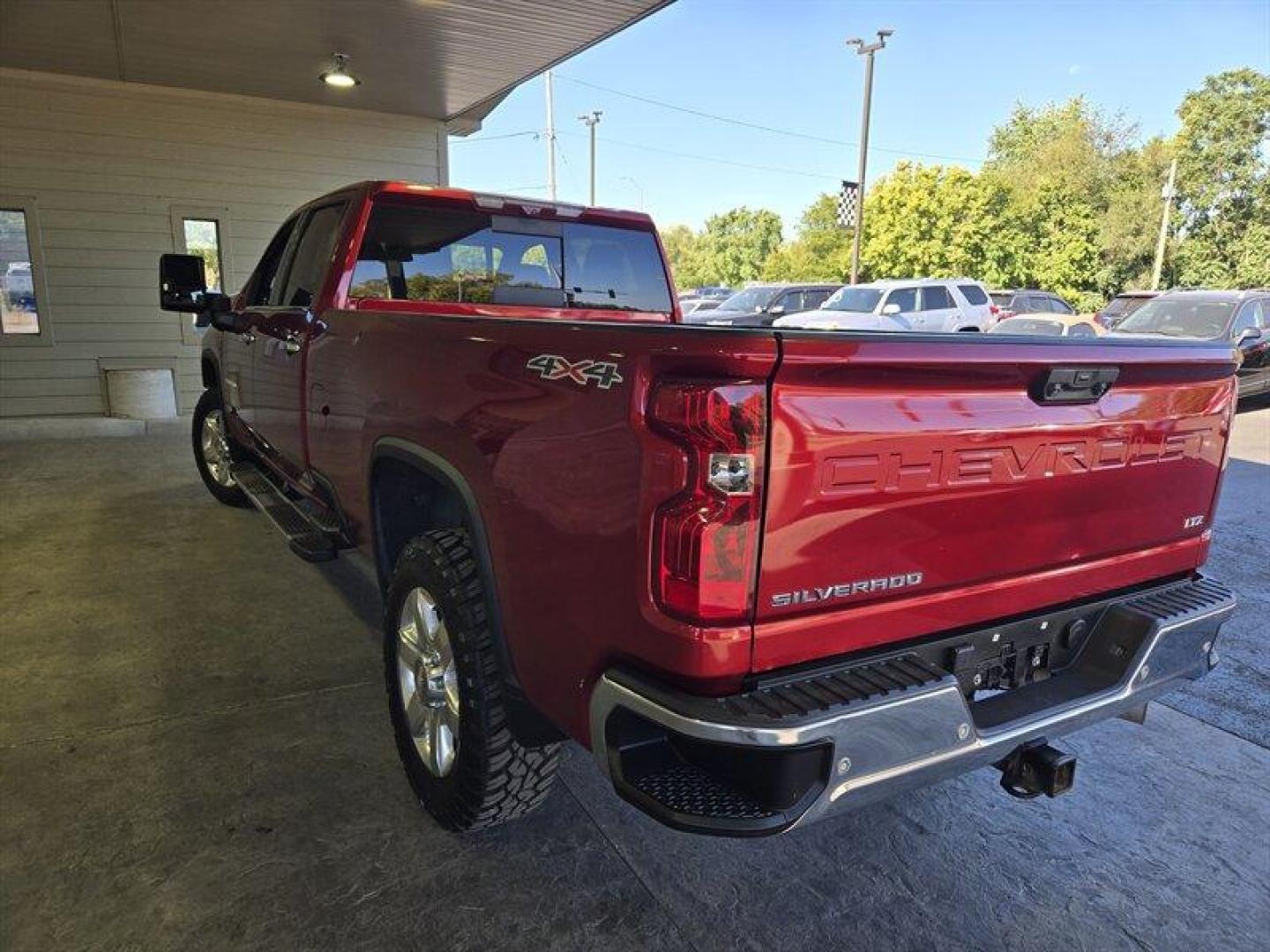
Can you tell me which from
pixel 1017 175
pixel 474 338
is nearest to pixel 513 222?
pixel 474 338

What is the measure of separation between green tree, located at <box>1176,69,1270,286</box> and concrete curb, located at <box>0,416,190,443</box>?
43053 millimetres

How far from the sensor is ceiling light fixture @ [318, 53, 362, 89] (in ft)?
27.3

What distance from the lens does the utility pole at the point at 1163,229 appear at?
36.4 m

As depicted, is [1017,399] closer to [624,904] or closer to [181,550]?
[624,904]

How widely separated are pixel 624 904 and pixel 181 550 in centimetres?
422

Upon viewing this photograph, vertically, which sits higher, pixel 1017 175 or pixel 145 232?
pixel 1017 175

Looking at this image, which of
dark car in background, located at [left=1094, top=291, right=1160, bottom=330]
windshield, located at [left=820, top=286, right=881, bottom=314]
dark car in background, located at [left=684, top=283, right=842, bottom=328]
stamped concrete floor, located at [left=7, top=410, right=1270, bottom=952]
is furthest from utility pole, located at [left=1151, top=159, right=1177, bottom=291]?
stamped concrete floor, located at [left=7, top=410, right=1270, bottom=952]

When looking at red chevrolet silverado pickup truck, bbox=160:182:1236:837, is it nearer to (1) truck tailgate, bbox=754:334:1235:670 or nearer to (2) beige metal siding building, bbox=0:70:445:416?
(1) truck tailgate, bbox=754:334:1235:670

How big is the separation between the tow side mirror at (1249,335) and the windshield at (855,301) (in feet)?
22.4

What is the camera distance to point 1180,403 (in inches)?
90.0

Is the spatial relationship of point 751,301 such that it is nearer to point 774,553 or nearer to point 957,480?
point 957,480

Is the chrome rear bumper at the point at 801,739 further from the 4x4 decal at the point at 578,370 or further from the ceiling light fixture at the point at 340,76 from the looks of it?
the ceiling light fixture at the point at 340,76

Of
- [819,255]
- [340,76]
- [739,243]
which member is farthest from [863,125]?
[739,243]

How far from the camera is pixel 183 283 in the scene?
509cm
